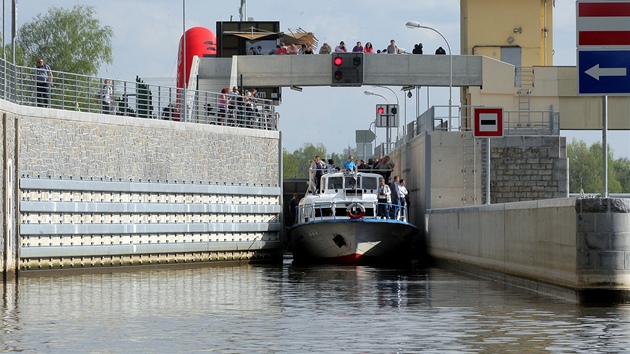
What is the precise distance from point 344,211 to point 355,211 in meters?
1.22

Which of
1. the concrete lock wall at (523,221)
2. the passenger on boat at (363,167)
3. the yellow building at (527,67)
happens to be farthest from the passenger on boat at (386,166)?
the yellow building at (527,67)

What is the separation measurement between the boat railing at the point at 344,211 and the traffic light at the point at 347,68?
24.3ft

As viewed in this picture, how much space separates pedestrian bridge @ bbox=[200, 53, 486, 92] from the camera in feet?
159

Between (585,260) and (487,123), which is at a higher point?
(487,123)

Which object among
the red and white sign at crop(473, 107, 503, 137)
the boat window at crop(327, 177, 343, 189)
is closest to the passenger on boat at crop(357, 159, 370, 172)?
the boat window at crop(327, 177, 343, 189)

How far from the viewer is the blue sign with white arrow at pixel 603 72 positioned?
20.1m

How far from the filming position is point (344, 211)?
133ft

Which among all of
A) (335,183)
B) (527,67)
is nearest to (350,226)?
(335,183)

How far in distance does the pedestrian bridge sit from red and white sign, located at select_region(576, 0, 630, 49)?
Answer: 90.7 feet

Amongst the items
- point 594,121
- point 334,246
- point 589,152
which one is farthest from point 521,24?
point 589,152

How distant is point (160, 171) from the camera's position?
3762cm

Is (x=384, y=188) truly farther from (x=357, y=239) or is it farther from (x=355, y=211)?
(x=357, y=239)

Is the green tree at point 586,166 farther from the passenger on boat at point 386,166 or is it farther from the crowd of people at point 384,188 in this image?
the crowd of people at point 384,188

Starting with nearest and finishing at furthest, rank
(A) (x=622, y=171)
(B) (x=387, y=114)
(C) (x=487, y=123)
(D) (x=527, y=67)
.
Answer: (C) (x=487, y=123)
(D) (x=527, y=67)
(B) (x=387, y=114)
(A) (x=622, y=171)
